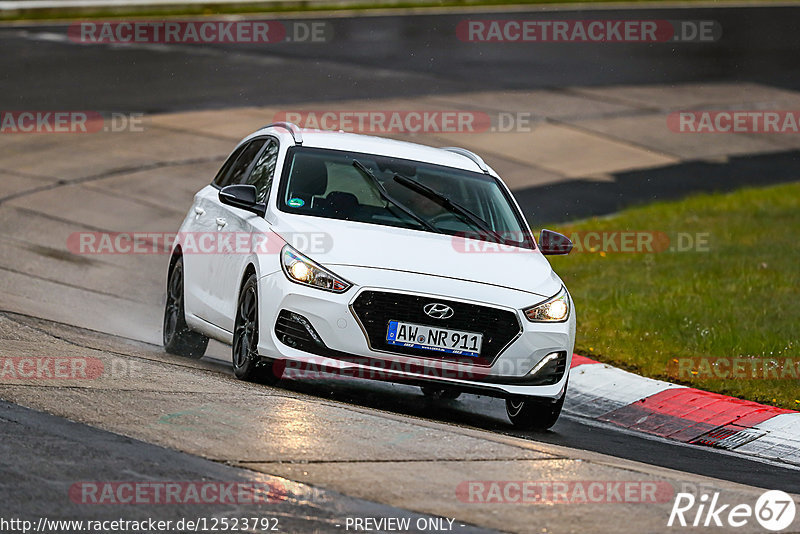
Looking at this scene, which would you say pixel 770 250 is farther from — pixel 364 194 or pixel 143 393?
pixel 143 393

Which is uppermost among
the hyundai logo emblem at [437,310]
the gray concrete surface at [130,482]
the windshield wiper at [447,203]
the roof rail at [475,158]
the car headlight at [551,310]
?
the roof rail at [475,158]

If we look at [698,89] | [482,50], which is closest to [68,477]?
[698,89]

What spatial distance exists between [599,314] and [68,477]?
7268 mm

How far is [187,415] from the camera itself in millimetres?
7379

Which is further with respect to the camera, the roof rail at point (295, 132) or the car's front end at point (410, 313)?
the roof rail at point (295, 132)

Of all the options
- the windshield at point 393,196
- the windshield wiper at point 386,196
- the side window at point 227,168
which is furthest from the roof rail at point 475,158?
the side window at point 227,168

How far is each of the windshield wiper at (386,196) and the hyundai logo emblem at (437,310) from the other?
99cm

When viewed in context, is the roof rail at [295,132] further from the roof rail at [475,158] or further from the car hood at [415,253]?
the roof rail at [475,158]

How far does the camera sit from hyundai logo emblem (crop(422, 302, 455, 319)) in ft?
27.4

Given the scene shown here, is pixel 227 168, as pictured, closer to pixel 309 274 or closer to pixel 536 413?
pixel 309 274

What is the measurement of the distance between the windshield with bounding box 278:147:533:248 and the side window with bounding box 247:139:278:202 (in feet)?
0.52

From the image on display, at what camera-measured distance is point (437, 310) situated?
27.4 feet

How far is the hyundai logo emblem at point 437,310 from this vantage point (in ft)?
27.4

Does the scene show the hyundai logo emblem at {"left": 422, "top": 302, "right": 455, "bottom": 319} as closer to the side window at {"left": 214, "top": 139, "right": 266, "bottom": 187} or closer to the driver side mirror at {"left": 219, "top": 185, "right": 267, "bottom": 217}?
the driver side mirror at {"left": 219, "top": 185, "right": 267, "bottom": 217}
